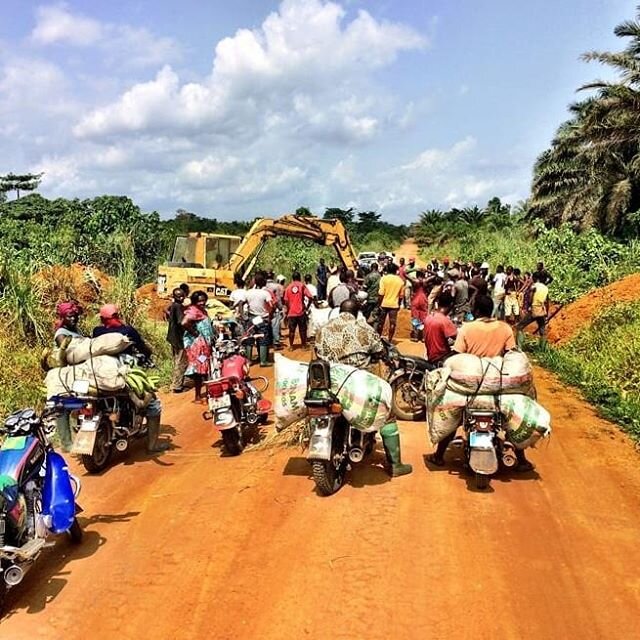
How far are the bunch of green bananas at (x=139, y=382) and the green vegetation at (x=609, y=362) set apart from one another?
222 inches

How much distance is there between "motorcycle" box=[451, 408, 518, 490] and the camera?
6031 mm

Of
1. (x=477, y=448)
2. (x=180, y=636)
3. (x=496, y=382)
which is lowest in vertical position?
(x=180, y=636)

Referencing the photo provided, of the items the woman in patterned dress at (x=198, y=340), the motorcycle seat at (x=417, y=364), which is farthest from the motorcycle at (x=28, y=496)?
the motorcycle seat at (x=417, y=364)

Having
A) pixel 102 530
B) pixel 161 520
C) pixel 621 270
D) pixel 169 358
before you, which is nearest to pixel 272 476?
pixel 161 520

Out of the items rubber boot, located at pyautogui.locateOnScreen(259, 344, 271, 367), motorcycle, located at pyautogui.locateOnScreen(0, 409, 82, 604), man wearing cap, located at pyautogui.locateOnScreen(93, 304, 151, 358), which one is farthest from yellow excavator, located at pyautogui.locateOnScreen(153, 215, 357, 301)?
motorcycle, located at pyautogui.locateOnScreen(0, 409, 82, 604)

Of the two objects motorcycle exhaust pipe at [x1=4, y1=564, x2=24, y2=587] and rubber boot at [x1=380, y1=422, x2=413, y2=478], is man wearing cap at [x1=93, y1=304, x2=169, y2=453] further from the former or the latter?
motorcycle exhaust pipe at [x1=4, y1=564, x2=24, y2=587]

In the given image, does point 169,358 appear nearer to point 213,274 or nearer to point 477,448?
point 213,274

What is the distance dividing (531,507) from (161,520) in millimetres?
3231

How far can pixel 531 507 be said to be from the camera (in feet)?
19.0

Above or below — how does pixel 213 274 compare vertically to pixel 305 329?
above

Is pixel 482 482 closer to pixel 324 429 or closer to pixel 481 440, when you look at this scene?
pixel 481 440

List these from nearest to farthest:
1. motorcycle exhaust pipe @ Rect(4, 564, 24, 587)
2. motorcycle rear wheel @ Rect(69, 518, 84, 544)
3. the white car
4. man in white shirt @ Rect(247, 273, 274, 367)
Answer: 1. motorcycle exhaust pipe @ Rect(4, 564, 24, 587)
2. motorcycle rear wheel @ Rect(69, 518, 84, 544)
3. man in white shirt @ Rect(247, 273, 274, 367)
4. the white car

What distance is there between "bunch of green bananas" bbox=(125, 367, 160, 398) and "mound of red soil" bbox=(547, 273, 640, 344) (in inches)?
383

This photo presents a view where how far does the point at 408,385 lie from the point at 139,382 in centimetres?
358
